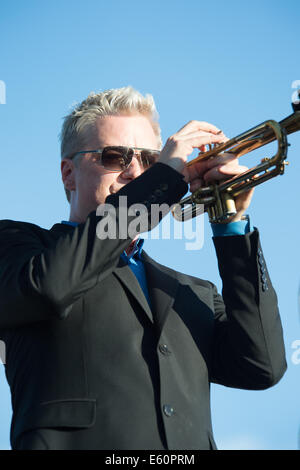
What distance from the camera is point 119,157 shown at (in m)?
3.74

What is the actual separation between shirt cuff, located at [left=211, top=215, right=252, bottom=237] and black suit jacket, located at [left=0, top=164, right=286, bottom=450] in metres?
0.09

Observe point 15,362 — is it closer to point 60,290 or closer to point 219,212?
point 60,290

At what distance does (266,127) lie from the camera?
11.2 ft

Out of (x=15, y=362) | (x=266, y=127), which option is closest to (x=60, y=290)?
(x=15, y=362)

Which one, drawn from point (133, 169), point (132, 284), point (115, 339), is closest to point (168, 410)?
point (115, 339)

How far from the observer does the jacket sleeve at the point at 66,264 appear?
2.80m

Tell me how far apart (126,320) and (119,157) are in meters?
1.18

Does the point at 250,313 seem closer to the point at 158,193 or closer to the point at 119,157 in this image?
the point at 158,193

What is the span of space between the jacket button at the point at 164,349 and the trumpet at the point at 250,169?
88cm

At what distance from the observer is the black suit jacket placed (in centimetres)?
272

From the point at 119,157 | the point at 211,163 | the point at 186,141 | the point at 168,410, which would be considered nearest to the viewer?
the point at 168,410

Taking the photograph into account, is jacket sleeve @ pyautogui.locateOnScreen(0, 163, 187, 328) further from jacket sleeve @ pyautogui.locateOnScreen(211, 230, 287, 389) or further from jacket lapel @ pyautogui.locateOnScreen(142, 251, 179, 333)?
jacket sleeve @ pyautogui.locateOnScreen(211, 230, 287, 389)

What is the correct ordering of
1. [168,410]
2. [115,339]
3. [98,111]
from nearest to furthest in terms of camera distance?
[168,410]
[115,339]
[98,111]

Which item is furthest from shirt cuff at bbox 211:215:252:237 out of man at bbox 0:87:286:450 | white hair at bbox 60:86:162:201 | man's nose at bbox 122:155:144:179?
white hair at bbox 60:86:162:201
